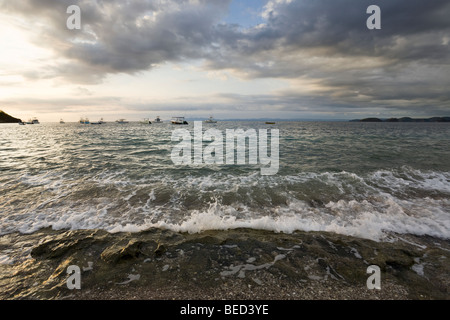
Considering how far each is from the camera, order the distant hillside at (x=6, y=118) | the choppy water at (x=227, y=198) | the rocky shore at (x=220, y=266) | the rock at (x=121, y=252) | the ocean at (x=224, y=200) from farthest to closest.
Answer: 1. the distant hillside at (x=6, y=118)
2. the choppy water at (x=227, y=198)
3. the ocean at (x=224, y=200)
4. the rock at (x=121, y=252)
5. the rocky shore at (x=220, y=266)

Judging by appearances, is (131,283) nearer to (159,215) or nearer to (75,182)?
(159,215)

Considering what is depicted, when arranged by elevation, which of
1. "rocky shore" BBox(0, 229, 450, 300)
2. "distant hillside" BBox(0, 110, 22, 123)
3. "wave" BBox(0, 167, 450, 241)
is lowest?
"rocky shore" BBox(0, 229, 450, 300)

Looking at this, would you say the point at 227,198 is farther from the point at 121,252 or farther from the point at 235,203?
the point at 121,252

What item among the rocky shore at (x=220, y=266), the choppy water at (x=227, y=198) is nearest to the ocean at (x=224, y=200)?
the choppy water at (x=227, y=198)

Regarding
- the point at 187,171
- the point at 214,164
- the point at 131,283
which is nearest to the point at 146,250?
the point at 131,283

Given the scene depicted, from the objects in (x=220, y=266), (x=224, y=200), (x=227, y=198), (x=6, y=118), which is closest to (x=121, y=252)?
(x=220, y=266)

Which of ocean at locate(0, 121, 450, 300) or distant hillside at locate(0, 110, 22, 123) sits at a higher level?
distant hillside at locate(0, 110, 22, 123)

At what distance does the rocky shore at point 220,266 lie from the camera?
12.5 feet

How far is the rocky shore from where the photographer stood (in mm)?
3824

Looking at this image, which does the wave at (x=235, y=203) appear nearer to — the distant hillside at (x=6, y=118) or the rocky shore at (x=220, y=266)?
the rocky shore at (x=220, y=266)

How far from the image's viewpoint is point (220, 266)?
454cm

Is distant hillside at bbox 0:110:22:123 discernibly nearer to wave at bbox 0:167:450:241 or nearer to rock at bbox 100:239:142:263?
wave at bbox 0:167:450:241

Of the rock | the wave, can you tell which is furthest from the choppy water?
the rock
